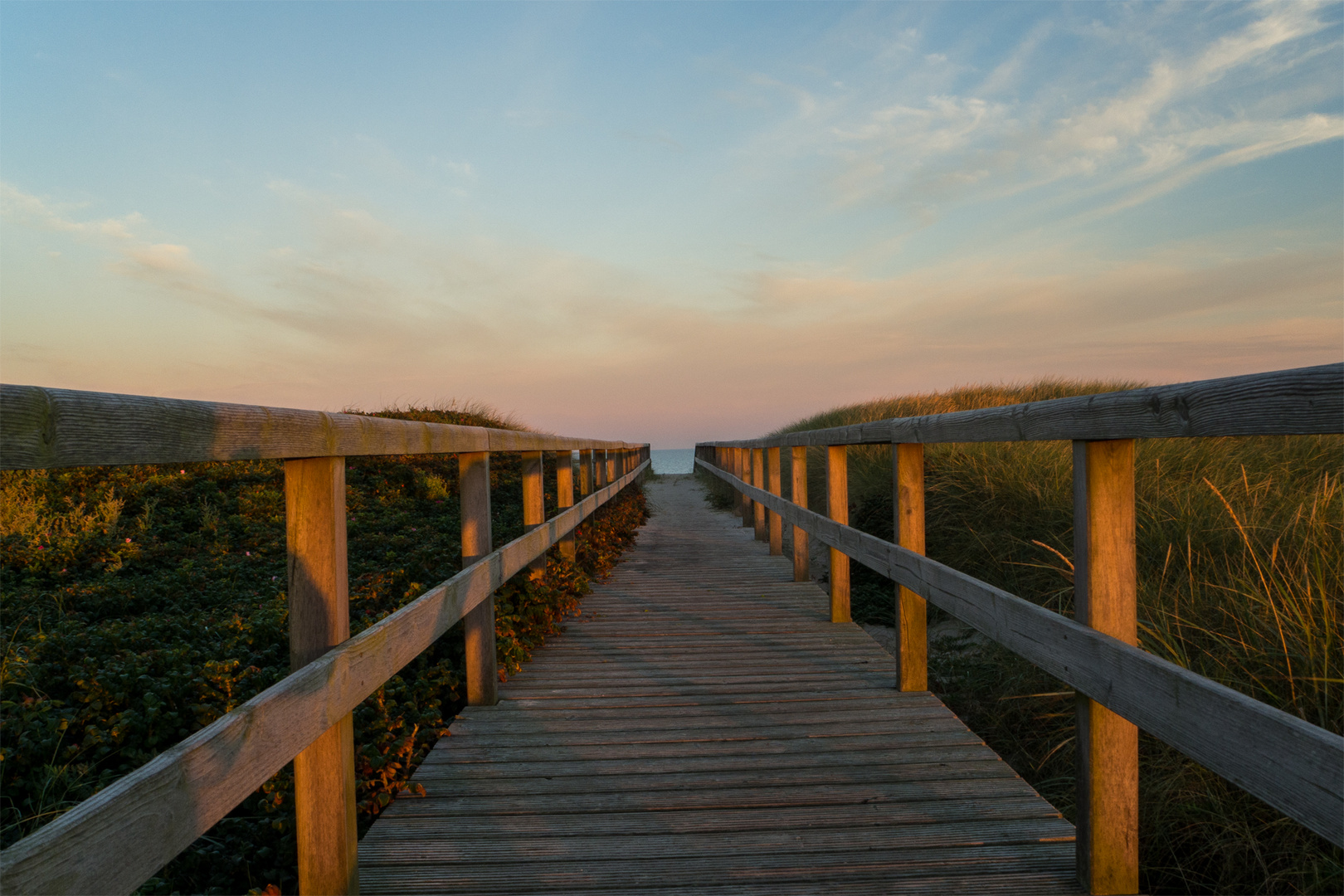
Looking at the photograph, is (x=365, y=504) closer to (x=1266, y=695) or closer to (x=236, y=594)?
(x=236, y=594)

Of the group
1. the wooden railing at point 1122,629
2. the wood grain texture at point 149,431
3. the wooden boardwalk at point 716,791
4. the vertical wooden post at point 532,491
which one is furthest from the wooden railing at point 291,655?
the wooden railing at point 1122,629

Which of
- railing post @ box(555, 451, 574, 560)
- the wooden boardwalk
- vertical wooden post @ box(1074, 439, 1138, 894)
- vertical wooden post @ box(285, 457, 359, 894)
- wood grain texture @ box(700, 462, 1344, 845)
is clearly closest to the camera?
wood grain texture @ box(700, 462, 1344, 845)

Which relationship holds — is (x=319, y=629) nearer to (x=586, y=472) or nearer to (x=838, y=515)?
(x=838, y=515)

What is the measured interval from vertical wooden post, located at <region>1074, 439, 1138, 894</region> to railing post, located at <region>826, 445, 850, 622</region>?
2763 millimetres

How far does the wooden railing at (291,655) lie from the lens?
3.55ft

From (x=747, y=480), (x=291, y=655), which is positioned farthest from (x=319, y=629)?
(x=747, y=480)

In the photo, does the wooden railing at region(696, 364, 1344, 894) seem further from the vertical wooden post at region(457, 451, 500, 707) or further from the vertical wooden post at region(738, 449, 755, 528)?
the vertical wooden post at region(738, 449, 755, 528)

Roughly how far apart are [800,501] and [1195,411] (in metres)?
4.65

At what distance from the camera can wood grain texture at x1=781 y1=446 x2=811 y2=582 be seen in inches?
238

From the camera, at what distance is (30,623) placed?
14.8 feet

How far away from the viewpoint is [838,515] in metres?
→ 4.87

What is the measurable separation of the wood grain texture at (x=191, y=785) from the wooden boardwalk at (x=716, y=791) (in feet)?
2.36

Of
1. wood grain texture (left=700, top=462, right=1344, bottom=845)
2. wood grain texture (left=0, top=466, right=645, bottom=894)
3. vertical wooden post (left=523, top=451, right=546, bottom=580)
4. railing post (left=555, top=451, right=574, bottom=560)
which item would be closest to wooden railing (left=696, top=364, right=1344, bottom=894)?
wood grain texture (left=700, top=462, right=1344, bottom=845)

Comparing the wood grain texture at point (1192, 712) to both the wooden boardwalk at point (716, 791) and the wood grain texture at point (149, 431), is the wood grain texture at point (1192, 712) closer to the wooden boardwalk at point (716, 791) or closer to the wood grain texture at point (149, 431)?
the wooden boardwalk at point (716, 791)
